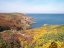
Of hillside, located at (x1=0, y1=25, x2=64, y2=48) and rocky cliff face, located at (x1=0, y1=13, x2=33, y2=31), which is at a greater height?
hillside, located at (x1=0, y1=25, x2=64, y2=48)

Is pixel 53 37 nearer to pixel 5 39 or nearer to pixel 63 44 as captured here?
pixel 63 44

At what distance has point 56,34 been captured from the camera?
17.0 meters

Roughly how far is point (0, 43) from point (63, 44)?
4.88 meters

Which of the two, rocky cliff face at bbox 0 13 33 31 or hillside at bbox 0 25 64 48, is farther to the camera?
rocky cliff face at bbox 0 13 33 31

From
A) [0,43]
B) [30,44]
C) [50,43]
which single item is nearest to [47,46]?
[50,43]

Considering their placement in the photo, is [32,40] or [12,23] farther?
[12,23]

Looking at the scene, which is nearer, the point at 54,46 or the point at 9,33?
the point at 54,46

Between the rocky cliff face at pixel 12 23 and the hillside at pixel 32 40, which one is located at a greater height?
the hillside at pixel 32 40

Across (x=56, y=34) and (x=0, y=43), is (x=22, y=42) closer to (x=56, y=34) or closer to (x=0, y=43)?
(x=0, y=43)

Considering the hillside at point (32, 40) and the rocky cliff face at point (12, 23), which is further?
the rocky cliff face at point (12, 23)

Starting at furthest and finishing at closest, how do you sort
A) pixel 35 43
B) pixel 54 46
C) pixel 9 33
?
pixel 9 33 < pixel 35 43 < pixel 54 46

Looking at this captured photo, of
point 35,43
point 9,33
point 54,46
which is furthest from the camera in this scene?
point 9,33

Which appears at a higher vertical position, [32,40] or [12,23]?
[32,40]

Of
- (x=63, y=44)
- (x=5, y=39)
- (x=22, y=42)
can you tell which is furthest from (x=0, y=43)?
(x=63, y=44)
